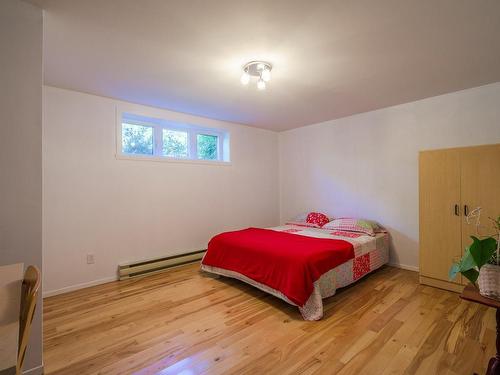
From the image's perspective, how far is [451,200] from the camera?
2.73 m

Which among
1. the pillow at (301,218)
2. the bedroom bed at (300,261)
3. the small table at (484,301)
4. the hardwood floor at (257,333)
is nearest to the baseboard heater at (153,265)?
the hardwood floor at (257,333)

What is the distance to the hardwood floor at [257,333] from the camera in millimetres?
1636

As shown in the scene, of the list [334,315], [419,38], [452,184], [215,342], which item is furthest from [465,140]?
[215,342]

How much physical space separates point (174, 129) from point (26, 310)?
11.0 feet

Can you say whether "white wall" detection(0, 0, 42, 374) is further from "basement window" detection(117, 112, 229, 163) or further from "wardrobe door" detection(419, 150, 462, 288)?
"wardrobe door" detection(419, 150, 462, 288)

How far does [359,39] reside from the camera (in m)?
1.89

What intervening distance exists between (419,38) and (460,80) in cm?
127

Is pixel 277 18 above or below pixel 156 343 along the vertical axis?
above

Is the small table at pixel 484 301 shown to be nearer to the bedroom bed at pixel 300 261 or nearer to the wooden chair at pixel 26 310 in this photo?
the bedroom bed at pixel 300 261

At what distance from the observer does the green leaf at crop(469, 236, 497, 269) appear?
1.18 meters

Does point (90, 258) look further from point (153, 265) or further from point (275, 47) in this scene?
point (275, 47)

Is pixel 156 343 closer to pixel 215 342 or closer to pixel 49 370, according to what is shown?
pixel 215 342

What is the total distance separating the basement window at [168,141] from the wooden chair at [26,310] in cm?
245

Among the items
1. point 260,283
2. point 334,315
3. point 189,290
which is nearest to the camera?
point 334,315
